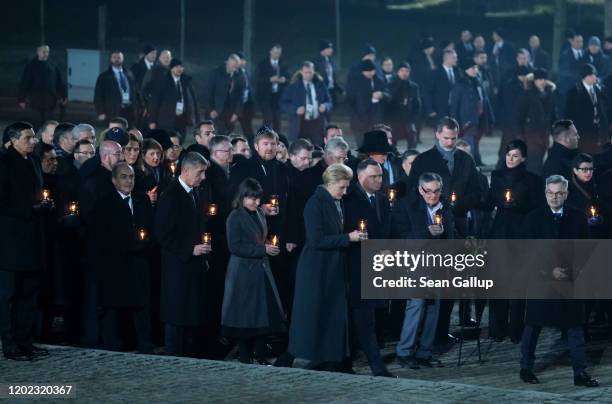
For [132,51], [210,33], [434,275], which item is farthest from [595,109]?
[210,33]

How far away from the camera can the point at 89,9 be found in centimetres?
4278

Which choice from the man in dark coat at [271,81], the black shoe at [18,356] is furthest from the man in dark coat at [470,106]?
the black shoe at [18,356]

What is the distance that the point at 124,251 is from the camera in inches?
577

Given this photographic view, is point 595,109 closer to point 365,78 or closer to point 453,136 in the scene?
point 365,78

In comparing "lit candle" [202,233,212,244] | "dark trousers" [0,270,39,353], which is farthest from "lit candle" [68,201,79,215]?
"lit candle" [202,233,212,244]

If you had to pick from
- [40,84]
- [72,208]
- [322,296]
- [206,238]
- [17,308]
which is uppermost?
[40,84]

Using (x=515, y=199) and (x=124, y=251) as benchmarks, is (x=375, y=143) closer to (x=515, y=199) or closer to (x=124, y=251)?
(x=515, y=199)

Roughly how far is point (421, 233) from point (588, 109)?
11.1 m

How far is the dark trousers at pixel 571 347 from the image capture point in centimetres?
1386

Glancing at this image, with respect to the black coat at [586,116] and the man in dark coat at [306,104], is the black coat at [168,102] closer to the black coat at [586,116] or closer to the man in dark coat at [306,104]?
the man in dark coat at [306,104]

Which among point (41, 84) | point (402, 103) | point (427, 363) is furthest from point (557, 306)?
point (41, 84)

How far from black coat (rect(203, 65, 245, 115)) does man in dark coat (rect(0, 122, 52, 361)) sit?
14.3 m

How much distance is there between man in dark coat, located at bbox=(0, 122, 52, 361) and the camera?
13828mm

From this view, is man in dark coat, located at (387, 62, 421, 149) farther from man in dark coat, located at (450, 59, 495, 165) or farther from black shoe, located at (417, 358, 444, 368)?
black shoe, located at (417, 358, 444, 368)
